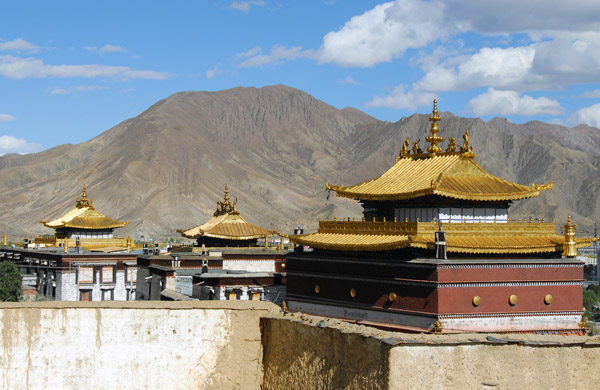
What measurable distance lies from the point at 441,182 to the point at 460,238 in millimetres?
2264

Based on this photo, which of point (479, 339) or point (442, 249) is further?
point (442, 249)

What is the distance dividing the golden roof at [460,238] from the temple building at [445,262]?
0.11 ft

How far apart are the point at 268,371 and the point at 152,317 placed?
2.57 meters

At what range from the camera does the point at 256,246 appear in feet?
186

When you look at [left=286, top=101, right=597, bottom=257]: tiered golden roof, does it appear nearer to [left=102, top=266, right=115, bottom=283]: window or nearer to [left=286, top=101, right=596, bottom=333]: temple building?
[left=286, top=101, right=596, bottom=333]: temple building

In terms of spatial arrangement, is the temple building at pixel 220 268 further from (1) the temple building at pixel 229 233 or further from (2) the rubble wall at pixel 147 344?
(2) the rubble wall at pixel 147 344

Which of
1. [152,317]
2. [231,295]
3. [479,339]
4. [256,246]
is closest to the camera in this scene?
[479,339]

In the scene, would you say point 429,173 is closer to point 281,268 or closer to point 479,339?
point 479,339

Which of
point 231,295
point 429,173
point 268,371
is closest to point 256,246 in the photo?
point 231,295

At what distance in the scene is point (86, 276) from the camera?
190 ft

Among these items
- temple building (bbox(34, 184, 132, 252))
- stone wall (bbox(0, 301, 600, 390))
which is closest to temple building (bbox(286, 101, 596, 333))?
stone wall (bbox(0, 301, 600, 390))

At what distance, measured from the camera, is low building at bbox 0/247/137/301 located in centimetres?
5722

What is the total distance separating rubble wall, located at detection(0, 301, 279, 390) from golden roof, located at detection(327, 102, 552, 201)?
426 inches

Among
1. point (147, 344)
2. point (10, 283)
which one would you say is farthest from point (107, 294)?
point (147, 344)
